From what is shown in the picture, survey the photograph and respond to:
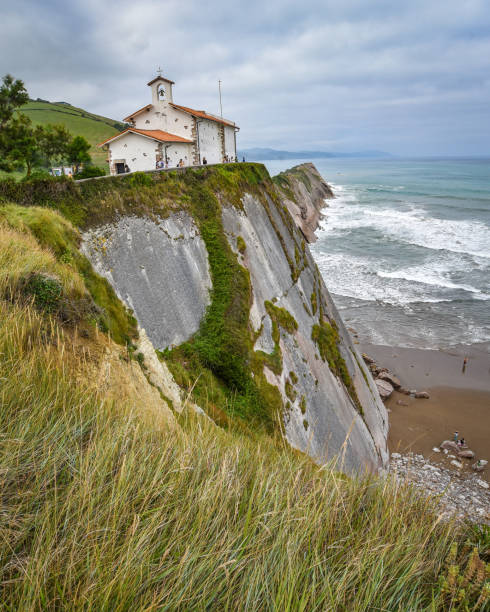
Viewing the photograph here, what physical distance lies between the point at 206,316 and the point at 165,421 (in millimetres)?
10784

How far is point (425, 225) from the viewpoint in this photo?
68625 millimetres

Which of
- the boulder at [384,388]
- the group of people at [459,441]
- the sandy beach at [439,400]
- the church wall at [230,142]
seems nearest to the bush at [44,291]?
the sandy beach at [439,400]

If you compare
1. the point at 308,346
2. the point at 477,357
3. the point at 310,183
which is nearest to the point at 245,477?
the point at 308,346

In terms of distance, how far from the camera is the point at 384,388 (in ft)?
86.2

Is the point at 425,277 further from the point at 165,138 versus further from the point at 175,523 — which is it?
the point at 175,523

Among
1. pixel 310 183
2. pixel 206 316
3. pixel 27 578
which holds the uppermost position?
pixel 310 183

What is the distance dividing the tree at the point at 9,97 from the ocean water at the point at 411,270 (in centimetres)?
2914

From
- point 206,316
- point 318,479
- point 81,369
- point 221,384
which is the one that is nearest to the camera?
point 318,479

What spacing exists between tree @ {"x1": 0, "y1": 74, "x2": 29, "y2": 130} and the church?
17.1 feet

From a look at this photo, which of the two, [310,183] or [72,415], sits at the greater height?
A: [310,183]

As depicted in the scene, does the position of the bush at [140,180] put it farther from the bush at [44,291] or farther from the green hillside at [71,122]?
the green hillside at [71,122]

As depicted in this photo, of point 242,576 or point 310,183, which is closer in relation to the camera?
point 242,576

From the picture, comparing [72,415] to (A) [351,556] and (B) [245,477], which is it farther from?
(A) [351,556]

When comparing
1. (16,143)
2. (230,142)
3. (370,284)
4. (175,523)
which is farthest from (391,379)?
(175,523)
